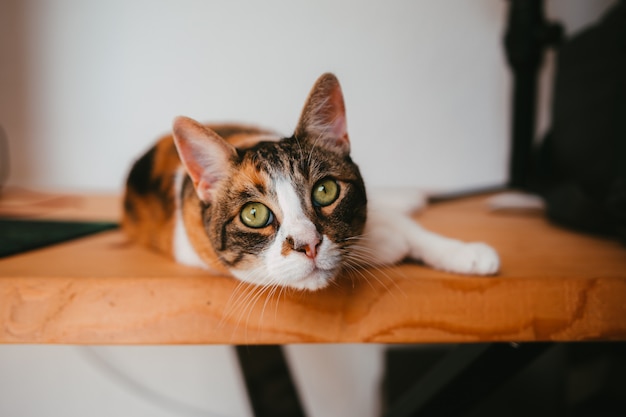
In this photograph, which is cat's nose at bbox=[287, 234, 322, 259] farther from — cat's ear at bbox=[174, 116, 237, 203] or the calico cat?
cat's ear at bbox=[174, 116, 237, 203]

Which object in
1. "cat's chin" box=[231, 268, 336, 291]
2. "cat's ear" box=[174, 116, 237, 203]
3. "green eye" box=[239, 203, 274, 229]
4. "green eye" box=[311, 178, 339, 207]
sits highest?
"cat's ear" box=[174, 116, 237, 203]

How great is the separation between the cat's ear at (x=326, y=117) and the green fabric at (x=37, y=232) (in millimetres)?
475

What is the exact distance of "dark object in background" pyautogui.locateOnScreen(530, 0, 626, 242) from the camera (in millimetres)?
712

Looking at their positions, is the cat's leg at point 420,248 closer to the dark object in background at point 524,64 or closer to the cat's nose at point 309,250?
the cat's nose at point 309,250

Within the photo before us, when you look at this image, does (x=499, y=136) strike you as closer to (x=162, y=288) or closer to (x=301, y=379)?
(x=301, y=379)

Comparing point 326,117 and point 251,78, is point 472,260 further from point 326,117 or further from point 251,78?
point 251,78

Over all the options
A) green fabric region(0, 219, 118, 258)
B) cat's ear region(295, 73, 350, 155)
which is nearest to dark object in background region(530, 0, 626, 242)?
cat's ear region(295, 73, 350, 155)

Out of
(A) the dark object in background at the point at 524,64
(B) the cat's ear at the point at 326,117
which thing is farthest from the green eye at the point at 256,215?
(A) the dark object in background at the point at 524,64

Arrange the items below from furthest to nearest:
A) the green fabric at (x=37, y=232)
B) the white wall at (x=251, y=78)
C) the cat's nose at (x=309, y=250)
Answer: the white wall at (x=251, y=78) < the green fabric at (x=37, y=232) < the cat's nose at (x=309, y=250)

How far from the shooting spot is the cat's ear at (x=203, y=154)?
526mm

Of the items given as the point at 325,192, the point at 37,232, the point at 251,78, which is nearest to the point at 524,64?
the point at 251,78

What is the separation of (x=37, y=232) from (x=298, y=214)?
55 cm

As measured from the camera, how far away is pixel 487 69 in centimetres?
117

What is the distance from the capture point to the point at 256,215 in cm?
55
